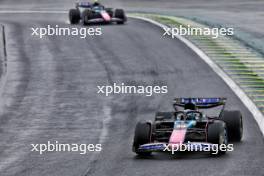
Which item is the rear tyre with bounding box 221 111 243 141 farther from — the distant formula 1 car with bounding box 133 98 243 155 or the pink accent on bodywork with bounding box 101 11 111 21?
the pink accent on bodywork with bounding box 101 11 111 21

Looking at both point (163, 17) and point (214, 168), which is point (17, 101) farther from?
point (163, 17)

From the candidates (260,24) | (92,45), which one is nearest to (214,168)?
(92,45)

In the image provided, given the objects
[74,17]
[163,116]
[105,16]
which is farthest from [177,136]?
[74,17]

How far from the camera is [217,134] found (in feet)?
61.9

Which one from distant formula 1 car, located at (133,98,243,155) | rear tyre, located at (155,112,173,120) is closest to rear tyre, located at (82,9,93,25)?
distant formula 1 car, located at (133,98,243,155)

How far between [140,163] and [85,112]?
285 inches

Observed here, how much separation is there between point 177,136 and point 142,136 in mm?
693

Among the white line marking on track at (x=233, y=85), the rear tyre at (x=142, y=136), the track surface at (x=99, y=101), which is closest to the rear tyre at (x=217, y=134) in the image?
the track surface at (x=99, y=101)

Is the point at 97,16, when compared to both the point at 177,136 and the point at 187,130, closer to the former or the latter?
the point at 187,130

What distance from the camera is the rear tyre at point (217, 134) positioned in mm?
18828

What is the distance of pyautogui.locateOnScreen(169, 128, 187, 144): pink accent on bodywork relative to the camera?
1886cm

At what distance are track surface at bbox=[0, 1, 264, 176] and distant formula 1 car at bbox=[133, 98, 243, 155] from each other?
0.91 ft

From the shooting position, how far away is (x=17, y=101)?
27453 millimetres

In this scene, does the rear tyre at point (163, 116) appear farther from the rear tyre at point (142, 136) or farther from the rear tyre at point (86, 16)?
the rear tyre at point (86, 16)
